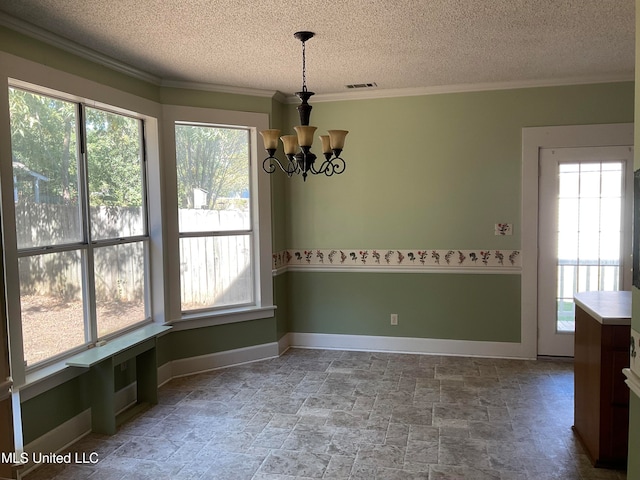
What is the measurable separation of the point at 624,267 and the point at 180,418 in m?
3.95

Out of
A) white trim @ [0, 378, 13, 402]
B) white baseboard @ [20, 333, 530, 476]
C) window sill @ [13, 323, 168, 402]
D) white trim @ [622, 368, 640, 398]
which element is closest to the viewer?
white trim @ [622, 368, 640, 398]

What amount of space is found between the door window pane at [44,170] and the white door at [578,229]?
12.7 feet

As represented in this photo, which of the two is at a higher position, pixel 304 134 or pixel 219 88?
pixel 219 88

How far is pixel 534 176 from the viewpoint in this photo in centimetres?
459

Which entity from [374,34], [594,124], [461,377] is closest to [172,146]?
[374,34]

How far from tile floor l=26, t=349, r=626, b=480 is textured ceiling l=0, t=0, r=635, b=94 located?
8.37ft

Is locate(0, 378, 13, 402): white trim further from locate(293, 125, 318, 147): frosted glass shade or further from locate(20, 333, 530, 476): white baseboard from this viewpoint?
locate(293, 125, 318, 147): frosted glass shade

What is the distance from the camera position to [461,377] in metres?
4.26

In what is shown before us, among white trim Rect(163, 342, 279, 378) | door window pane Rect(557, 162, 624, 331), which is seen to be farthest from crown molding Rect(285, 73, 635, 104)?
white trim Rect(163, 342, 279, 378)

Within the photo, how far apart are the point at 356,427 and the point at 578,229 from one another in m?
2.76

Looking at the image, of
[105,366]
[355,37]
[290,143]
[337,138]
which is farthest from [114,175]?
[355,37]

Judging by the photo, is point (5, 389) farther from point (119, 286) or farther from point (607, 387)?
point (607, 387)

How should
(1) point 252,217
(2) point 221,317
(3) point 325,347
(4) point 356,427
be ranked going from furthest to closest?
(3) point 325,347, (1) point 252,217, (2) point 221,317, (4) point 356,427

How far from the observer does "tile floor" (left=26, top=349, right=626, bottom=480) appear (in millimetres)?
2826
